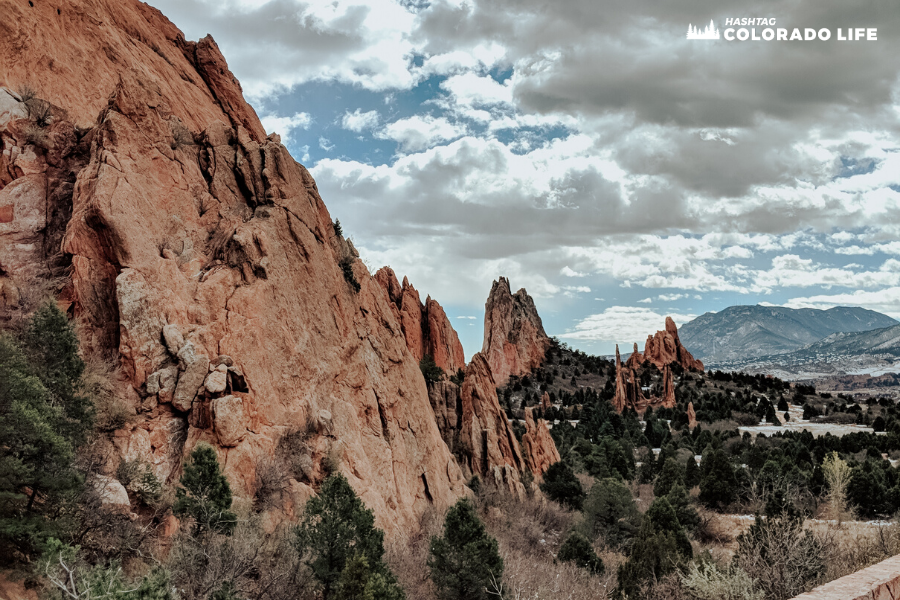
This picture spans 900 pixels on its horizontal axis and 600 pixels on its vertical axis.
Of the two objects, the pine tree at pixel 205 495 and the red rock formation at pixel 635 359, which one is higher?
the red rock formation at pixel 635 359

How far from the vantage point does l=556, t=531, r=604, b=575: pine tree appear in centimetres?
3216

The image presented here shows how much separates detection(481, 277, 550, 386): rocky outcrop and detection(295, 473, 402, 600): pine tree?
115 meters

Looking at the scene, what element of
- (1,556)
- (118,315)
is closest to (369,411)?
(118,315)

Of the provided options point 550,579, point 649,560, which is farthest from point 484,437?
point 649,560

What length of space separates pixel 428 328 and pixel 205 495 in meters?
51.7

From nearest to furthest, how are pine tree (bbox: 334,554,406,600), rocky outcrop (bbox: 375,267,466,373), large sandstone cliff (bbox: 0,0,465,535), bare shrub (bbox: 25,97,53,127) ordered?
pine tree (bbox: 334,554,406,600), large sandstone cliff (bbox: 0,0,465,535), bare shrub (bbox: 25,97,53,127), rocky outcrop (bbox: 375,267,466,373)

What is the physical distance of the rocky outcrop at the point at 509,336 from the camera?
143000 mm

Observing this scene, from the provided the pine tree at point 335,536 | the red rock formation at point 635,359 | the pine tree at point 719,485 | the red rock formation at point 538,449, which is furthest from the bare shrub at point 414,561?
the red rock formation at point 635,359

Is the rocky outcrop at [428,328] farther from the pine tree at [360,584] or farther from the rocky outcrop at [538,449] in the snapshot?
the pine tree at [360,584]

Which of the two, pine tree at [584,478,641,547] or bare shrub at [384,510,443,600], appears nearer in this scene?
bare shrub at [384,510,443,600]

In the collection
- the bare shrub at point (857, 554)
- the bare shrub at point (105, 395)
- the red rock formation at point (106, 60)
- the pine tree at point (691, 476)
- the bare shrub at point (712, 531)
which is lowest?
the bare shrub at point (712, 531)

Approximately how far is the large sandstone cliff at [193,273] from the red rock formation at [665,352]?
117324 mm

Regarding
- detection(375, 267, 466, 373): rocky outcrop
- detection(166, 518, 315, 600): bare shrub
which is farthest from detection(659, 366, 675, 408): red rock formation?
detection(166, 518, 315, 600): bare shrub

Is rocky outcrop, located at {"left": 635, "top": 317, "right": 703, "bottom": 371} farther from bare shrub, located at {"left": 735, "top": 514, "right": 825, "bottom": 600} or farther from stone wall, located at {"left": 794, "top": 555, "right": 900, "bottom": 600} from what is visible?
stone wall, located at {"left": 794, "top": 555, "right": 900, "bottom": 600}
